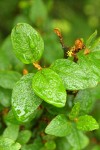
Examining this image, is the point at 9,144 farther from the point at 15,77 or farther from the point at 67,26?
the point at 67,26

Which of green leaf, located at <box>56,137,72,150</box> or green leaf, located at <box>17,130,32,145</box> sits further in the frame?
green leaf, located at <box>56,137,72,150</box>

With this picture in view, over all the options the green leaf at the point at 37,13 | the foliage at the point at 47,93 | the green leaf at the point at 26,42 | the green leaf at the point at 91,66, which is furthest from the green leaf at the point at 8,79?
the green leaf at the point at 37,13

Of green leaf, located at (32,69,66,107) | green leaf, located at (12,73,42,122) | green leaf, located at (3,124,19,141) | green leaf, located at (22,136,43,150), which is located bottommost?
green leaf, located at (22,136,43,150)

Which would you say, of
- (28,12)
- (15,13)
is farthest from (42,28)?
(15,13)

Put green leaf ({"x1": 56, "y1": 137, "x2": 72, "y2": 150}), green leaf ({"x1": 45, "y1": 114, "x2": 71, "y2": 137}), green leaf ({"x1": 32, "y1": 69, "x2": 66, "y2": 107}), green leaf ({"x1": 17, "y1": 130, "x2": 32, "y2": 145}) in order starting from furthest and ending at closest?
green leaf ({"x1": 56, "y1": 137, "x2": 72, "y2": 150}) → green leaf ({"x1": 17, "y1": 130, "x2": 32, "y2": 145}) → green leaf ({"x1": 45, "y1": 114, "x2": 71, "y2": 137}) → green leaf ({"x1": 32, "y1": 69, "x2": 66, "y2": 107})

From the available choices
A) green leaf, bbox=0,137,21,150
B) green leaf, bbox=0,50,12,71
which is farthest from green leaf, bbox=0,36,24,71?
green leaf, bbox=0,137,21,150

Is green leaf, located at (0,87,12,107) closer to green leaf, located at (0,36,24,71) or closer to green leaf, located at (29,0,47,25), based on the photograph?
green leaf, located at (0,36,24,71)
